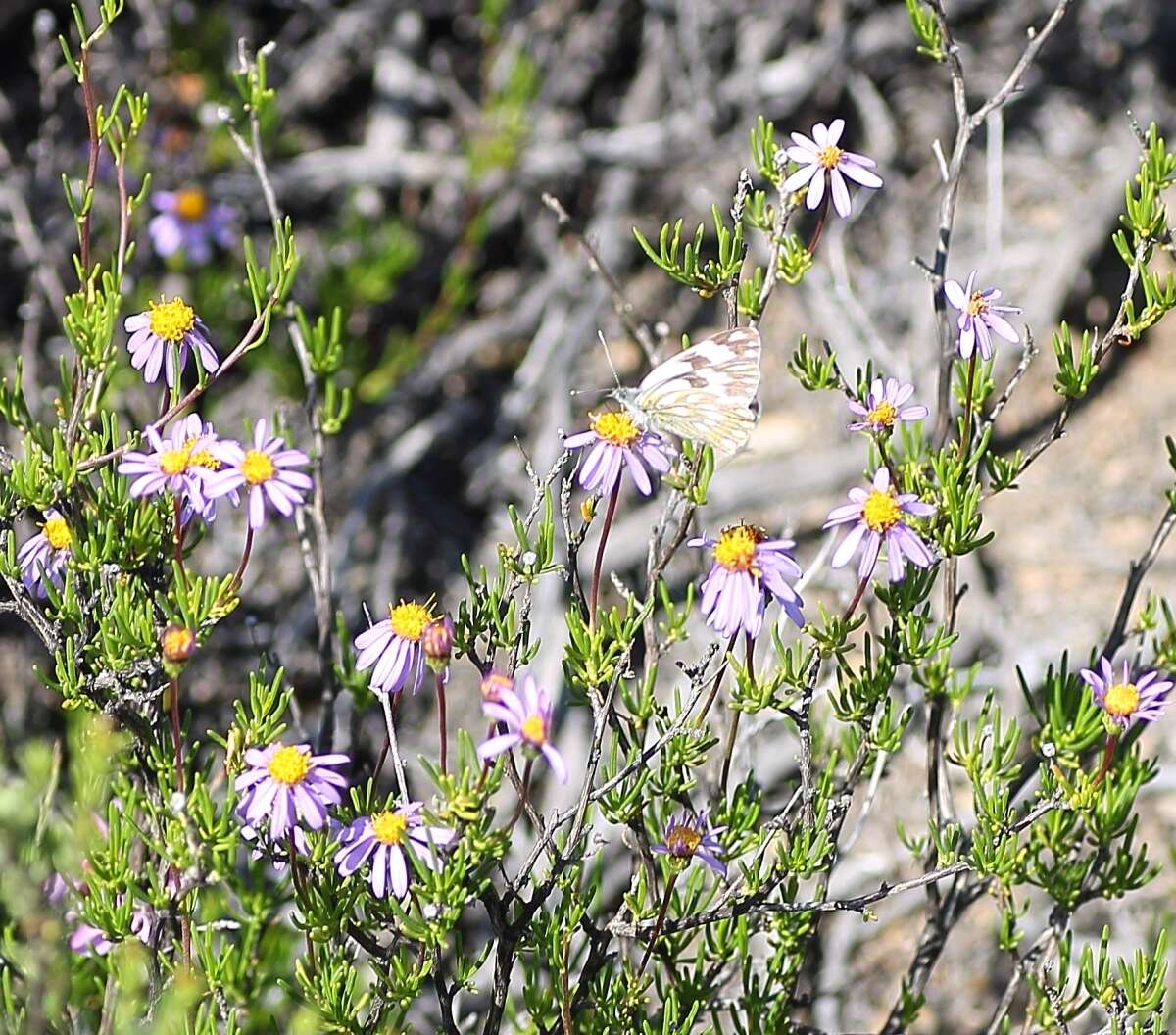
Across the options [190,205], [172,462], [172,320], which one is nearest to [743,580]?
[172,462]

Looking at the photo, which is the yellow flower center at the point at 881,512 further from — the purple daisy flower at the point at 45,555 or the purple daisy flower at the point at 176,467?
the purple daisy flower at the point at 45,555

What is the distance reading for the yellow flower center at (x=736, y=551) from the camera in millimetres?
1677

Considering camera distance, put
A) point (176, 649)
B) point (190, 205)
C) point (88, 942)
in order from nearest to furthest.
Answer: point (176, 649) < point (88, 942) < point (190, 205)

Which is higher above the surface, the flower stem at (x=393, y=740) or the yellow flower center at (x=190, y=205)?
the flower stem at (x=393, y=740)

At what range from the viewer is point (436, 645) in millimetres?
1551

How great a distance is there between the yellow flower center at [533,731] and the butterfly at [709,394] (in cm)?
49

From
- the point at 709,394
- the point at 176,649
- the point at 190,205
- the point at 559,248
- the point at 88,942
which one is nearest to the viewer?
the point at 176,649

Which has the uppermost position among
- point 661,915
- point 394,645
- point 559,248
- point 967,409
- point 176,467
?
point 176,467

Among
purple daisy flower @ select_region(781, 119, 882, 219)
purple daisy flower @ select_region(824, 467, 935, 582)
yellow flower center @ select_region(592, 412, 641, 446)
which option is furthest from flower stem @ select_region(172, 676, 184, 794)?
purple daisy flower @ select_region(781, 119, 882, 219)

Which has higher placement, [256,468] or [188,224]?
[256,468]

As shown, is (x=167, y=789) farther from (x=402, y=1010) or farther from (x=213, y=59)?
(x=213, y=59)

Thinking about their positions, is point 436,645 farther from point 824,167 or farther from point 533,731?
point 824,167

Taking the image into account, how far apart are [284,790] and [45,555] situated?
19.9 inches

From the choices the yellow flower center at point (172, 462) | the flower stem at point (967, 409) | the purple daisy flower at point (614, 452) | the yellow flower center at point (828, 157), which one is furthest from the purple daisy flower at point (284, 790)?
the yellow flower center at point (828, 157)
